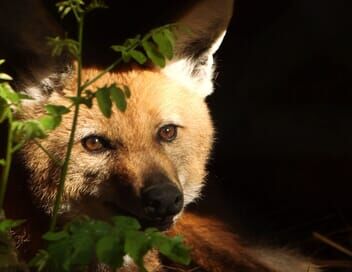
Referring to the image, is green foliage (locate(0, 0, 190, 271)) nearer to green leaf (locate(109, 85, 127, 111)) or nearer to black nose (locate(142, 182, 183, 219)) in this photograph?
green leaf (locate(109, 85, 127, 111))

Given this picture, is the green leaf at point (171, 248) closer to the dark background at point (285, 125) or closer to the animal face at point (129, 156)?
the animal face at point (129, 156)

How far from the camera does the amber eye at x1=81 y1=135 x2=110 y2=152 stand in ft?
8.84

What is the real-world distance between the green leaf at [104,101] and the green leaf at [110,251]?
0.36 m

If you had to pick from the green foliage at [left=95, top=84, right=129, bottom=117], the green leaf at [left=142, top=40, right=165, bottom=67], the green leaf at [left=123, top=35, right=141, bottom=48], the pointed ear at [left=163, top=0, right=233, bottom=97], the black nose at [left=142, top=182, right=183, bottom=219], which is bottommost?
the black nose at [left=142, top=182, right=183, bottom=219]

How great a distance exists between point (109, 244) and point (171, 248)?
0.16 metres

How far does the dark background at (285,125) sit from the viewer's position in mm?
3408

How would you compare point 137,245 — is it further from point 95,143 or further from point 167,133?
point 167,133

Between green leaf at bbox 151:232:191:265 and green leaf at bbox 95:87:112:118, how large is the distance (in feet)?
1.23

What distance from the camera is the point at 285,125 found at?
352 centimetres

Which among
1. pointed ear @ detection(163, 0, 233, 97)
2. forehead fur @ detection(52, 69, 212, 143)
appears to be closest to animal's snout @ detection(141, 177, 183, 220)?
forehead fur @ detection(52, 69, 212, 143)

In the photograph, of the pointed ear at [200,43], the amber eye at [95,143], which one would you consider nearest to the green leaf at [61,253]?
the amber eye at [95,143]

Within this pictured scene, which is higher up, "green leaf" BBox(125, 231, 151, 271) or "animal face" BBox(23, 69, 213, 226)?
"animal face" BBox(23, 69, 213, 226)

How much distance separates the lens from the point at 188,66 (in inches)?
120

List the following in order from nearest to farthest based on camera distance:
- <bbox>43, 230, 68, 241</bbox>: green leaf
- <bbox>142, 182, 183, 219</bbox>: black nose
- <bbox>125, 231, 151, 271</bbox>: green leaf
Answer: <bbox>125, 231, 151, 271</bbox>: green leaf < <bbox>43, 230, 68, 241</bbox>: green leaf < <bbox>142, 182, 183, 219</bbox>: black nose
